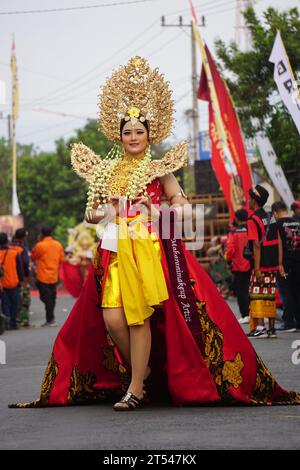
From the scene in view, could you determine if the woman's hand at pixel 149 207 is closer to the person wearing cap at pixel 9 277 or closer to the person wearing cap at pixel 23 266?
the person wearing cap at pixel 9 277

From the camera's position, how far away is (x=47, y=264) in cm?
2080

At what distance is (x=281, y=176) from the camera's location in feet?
71.5

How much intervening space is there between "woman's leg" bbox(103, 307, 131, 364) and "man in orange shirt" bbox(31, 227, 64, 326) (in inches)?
495

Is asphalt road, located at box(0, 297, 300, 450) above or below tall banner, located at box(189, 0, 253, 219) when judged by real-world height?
below

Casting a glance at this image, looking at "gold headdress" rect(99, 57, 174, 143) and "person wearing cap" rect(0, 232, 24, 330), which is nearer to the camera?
"gold headdress" rect(99, 57, 174, 143)

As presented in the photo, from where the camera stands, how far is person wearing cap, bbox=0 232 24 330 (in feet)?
65.5

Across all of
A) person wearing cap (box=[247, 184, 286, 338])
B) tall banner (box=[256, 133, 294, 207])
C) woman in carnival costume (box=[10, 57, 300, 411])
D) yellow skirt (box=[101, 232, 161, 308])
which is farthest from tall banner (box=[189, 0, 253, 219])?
yellow skirt (box=[101, 232, 161, 308])

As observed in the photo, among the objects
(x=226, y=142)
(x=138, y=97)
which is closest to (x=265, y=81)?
(x=226, y=142)

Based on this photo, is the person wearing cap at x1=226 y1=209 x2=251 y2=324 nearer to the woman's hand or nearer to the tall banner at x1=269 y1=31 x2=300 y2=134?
the tall banner at x1=269 y1=31 x2=300 y2=134

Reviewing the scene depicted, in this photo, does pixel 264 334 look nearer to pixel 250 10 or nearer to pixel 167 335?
pixel 167 335

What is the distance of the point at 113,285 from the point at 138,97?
1438mm

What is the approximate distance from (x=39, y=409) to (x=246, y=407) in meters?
1.45

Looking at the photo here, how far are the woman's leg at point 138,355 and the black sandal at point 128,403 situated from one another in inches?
1.5

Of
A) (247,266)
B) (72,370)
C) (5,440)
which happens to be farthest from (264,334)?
(5,440)
